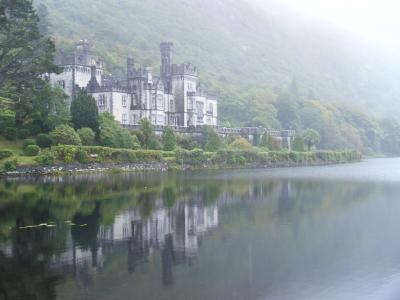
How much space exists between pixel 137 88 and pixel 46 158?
33.3 metres

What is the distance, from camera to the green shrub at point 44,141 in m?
64.1

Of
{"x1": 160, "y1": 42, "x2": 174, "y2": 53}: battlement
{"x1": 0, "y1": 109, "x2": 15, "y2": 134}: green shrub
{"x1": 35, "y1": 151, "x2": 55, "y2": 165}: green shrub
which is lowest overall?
{"x1": 35, "y1": 151, "x2": 55, "y2": 165}: green shrub

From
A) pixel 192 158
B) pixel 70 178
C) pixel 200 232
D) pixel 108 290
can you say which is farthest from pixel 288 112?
pixel 108 290

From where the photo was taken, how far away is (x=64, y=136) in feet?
213

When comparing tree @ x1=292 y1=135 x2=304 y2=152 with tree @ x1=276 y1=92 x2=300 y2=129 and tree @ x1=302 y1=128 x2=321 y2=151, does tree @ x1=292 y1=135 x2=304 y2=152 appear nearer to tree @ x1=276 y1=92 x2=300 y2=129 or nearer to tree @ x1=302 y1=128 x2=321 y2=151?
tree @ x1=302 y1=128 x2=321 y2=151

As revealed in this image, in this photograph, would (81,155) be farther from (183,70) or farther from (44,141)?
(183,70)

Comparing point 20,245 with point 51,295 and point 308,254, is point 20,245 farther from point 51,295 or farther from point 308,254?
point 308,254

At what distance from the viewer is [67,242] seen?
2392 cm

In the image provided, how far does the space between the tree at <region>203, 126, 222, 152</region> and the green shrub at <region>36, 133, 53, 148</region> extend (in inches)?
1148

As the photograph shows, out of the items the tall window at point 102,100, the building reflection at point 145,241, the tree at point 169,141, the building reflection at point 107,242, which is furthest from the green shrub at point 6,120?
the building reflection at point 145,241

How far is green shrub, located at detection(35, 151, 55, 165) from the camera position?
196 feet

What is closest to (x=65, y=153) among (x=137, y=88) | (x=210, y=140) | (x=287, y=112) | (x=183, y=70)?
(x=210, y=140)

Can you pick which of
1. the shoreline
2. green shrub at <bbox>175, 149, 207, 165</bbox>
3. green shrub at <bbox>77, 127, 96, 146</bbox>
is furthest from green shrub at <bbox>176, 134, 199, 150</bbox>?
green shrub at <bbox>77, 127, 96, 146</bbox>

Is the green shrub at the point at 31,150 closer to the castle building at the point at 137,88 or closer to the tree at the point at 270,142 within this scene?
the castle building at the point at 137,88
